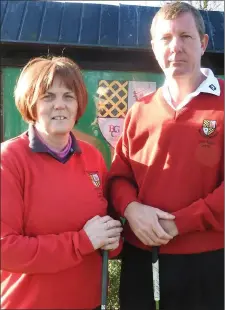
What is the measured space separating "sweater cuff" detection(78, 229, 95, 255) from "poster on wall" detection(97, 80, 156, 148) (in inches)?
101

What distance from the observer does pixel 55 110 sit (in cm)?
206

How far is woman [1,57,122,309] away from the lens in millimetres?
1907

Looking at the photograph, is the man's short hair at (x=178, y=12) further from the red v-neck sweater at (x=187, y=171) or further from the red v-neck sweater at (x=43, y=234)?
the red v-neck sweater at (x=43, y=234)

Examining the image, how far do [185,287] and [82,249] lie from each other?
66 cm

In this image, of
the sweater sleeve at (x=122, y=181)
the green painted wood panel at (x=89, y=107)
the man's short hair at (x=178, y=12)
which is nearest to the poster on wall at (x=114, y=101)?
the green painted wood panel at (x=89, y=107)

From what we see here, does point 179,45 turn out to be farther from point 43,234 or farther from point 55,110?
point 43,234

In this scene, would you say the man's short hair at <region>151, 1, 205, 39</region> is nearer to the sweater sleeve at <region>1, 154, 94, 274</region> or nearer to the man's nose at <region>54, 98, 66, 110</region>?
the man's nose at <region>54, 98, 66, 110</region>

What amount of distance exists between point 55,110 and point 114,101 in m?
2.50

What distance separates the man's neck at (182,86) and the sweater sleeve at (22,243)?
91cm

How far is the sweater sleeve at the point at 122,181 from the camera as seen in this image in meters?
2.33

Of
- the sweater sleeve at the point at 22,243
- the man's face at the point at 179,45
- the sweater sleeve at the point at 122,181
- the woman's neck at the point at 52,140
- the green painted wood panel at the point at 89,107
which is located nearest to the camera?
the sweater sleeve at the point at 22,243

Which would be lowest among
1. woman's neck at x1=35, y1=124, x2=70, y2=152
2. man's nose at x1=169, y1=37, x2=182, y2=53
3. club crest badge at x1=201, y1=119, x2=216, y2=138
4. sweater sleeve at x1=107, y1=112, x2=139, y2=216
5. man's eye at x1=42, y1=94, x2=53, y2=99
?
sweater sleeve at x1=107, y1=112, x2=139, y2=216

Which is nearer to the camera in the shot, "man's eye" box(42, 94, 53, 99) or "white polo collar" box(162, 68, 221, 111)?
"man's eye" box(42, 94, 53, 99)

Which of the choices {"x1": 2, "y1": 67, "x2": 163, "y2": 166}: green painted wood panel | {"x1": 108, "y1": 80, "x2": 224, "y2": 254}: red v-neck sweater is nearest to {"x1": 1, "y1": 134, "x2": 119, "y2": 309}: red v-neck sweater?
{"x1": 108, "y1": 80, "x2": 224, "y2": 254}: red v-neck sweater
